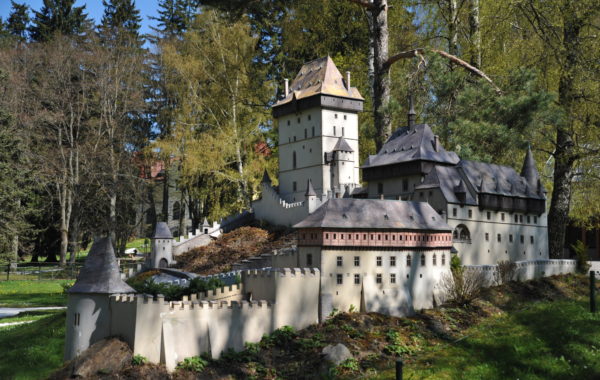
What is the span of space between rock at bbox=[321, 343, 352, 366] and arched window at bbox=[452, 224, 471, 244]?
999cm

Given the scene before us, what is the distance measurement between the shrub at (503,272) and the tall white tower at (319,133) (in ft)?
42.0

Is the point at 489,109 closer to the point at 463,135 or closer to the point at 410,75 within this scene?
the point at 463,135

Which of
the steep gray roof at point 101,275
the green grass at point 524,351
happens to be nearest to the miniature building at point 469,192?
the green grass at point 524,351

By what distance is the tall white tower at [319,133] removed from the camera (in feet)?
132

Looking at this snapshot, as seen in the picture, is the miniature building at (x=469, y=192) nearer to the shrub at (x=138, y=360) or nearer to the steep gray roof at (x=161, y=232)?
the steep gray roof at (x=161, y=232)

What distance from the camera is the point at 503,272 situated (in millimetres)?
28484

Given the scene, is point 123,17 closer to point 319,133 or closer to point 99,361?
point 319,133

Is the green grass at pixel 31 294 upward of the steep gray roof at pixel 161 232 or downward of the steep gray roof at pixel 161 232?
downward

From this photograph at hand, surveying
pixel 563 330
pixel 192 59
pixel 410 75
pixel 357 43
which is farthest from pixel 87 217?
pixel 563 330

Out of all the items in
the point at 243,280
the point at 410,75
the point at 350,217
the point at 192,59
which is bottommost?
the point at 243,280

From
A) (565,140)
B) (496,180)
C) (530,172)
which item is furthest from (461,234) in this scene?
(565,140)

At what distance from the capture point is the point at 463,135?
31.4 meters

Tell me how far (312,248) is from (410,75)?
46.4 ft

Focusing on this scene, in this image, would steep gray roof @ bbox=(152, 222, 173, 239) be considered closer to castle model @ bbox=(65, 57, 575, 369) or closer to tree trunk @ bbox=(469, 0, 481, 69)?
castle model @ bbox=(65, 57, 575, 369)
